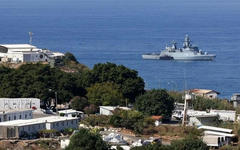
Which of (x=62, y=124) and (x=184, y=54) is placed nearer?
(x=62, y=124)

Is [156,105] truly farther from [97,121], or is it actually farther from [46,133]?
[46,133]

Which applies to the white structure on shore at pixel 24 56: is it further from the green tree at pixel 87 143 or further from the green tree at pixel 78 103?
the green tree at pixel 87 143

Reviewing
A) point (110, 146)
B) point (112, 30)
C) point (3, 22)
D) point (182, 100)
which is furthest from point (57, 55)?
point (3, 22)

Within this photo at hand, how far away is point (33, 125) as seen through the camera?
129ft

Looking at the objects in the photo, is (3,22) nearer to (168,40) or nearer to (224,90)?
(168,40)

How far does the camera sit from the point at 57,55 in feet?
192

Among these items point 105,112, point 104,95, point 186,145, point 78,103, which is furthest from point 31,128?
point 104,95

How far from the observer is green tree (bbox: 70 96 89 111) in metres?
45.3

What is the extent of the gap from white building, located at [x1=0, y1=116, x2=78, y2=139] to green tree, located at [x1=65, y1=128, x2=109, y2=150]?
3707 millimetres

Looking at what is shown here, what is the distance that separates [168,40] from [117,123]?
73235 millimetres

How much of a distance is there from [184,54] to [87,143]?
219 ft

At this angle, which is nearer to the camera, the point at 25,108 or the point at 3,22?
the point at 25,108

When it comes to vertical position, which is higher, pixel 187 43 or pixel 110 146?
pixel 187 43

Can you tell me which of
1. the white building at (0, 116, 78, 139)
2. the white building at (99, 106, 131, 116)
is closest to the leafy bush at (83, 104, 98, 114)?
the white building at (99, 106, 131, 116)
